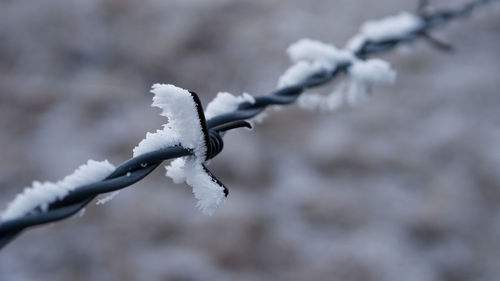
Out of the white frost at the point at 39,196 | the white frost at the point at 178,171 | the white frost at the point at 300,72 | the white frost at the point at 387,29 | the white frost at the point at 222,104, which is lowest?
the white frost at the point at 39,196

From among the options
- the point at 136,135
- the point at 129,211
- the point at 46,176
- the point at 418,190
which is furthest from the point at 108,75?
the point at 418,190

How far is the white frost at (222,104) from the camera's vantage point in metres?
0.59

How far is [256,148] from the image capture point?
210 centimetres

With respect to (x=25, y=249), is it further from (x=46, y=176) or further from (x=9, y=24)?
(x=9, y=24)

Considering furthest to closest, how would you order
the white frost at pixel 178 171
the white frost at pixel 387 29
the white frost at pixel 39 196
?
1. the white frost at pixel 387 29
2. the white frost at pixel 178 171
3. the white frost at pixel 39 196

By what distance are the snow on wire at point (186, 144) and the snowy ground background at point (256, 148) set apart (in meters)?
1.04

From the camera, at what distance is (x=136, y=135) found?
214cm

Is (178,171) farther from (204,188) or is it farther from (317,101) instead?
(317,101)

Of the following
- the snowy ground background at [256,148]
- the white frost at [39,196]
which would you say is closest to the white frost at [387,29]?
the white frost at [39,196]

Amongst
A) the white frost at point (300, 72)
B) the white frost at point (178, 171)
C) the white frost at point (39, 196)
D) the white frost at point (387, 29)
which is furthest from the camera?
the white frost at point (387, 29)

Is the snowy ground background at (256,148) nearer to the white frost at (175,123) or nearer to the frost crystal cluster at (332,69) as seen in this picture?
the frost crystal cluster at (332,69)

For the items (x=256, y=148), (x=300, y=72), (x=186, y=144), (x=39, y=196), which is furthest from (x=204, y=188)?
(x=256, y=148)

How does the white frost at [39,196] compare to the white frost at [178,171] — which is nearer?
the white frost at [39,196]

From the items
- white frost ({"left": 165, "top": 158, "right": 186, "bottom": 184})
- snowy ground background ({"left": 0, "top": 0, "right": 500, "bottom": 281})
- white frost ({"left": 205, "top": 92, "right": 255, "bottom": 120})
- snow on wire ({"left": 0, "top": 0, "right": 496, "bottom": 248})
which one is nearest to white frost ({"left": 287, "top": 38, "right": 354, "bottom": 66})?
snow on wire ({"left": 0, "top": 0, "right": 496, "bottom": 248})
